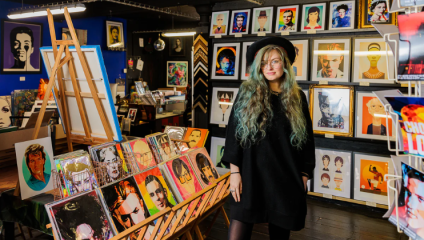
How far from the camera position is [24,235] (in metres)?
2.99

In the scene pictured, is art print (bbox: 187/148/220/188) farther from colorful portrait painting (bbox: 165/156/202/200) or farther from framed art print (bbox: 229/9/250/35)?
framed art print (bbox: 229/9/250/35)

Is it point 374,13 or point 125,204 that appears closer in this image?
point 125,204

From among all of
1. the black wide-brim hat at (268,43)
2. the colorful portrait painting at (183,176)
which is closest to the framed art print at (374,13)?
the black wide-brim hat at (268,43)

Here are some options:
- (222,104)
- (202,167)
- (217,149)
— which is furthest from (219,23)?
(202,167)

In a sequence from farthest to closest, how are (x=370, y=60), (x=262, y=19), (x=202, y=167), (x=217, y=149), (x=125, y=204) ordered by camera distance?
1. (x=217, y=149)
2. (x=262, y=19)
3. (x=370, y=60)
4. (x=202, y=167)
5. (x=125, y=204)

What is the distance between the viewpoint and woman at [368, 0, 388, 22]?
3.76 m

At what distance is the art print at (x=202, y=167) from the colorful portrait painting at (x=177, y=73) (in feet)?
32.0

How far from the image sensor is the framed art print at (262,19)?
14.6 feet

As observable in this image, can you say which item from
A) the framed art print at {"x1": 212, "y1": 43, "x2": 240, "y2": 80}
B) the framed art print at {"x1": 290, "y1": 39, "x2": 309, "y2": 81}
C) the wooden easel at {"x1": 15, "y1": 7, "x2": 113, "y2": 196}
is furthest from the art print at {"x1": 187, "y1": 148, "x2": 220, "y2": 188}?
the framed art print at {"x1": 212, "y1": 43, "x2": 240, "y2": 80}

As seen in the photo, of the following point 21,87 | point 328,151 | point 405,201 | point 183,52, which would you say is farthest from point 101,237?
point 183,52

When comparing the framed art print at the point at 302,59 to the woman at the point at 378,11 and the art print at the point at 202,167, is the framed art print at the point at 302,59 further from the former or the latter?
the art print at the point at 202,167

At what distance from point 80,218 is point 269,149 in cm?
106

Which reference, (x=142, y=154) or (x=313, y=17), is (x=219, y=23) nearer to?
(x=313, y=17)

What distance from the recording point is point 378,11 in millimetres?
3779
